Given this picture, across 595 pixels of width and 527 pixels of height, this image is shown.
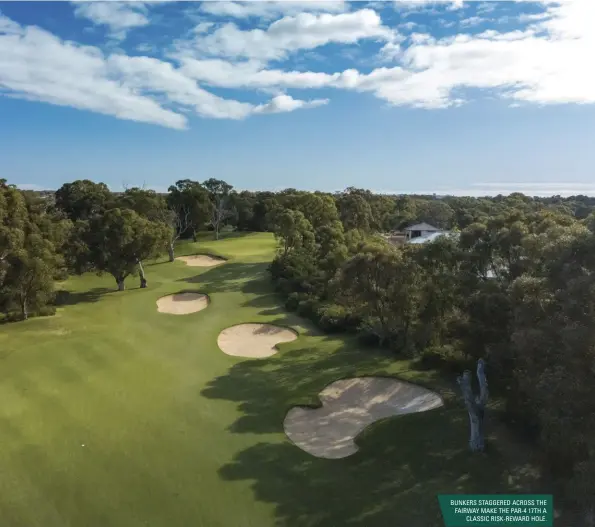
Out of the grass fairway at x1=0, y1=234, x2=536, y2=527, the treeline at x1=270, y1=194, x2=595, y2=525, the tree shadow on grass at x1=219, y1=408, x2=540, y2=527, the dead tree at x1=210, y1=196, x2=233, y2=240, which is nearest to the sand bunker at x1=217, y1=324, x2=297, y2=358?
the grass fairway at x1=0, y1=234, x2=536, y2=527

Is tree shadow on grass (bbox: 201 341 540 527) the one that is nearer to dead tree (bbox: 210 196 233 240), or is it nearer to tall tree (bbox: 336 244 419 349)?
tall tree (bbox: 336 244 419 349)

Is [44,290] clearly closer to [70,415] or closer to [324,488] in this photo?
[70,415]

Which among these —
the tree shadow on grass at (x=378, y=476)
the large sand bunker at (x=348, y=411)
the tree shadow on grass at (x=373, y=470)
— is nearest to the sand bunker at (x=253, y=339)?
the tree shadow on grass at (x=373, y=470)

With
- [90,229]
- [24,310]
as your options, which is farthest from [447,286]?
[90,229]

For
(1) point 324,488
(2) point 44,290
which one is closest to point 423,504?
(1) point 324,488

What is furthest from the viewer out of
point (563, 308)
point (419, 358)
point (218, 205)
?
point (218, 205)

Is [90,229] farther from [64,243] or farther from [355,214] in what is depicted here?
[355,214]
